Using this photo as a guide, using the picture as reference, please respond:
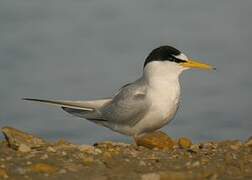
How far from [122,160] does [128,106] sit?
88.0 inches

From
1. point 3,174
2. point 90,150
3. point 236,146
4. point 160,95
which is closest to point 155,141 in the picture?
point 160,95

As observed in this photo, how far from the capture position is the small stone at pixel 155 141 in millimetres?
10445

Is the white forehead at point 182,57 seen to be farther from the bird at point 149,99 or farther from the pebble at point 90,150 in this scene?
the pebble at point 90,150

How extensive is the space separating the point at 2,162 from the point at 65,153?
97 cm

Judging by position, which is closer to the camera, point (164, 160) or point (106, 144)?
point (164, 160)

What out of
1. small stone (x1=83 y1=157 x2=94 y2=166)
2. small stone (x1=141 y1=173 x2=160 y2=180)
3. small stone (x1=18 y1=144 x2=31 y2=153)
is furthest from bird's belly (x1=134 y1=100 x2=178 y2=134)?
small stone (x1=141 y1=173 x2=160 y2=180)

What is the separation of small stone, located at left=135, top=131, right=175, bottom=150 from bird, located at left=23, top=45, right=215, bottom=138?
0.11 meters

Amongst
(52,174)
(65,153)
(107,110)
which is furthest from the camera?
(107,110)

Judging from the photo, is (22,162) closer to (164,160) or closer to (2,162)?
(2,162)

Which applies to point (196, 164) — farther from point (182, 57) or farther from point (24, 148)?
point (182, 57)

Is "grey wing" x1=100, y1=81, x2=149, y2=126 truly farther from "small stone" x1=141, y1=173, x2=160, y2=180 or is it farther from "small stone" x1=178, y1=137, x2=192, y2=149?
"small stone" x1=141, y1=173, x2=160, y2=180

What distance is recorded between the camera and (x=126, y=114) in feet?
34.8

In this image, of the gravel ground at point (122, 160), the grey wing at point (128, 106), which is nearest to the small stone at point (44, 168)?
the gravel ground at point (122, 160)

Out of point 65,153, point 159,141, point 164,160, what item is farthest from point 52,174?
point 159,141
